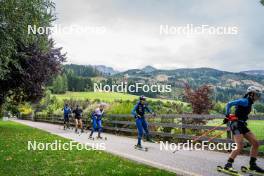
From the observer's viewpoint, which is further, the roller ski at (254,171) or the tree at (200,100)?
the tree at (200,100)

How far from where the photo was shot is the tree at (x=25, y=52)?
1775 centimetres

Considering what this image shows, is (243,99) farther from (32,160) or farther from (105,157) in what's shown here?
(32,160)

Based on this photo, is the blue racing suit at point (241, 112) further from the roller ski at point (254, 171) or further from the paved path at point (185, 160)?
the paved path at point (185, 160)

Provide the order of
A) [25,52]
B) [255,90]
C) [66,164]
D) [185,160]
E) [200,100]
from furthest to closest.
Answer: [25,52], [200,100], [185,160], [66,164], [255,90]

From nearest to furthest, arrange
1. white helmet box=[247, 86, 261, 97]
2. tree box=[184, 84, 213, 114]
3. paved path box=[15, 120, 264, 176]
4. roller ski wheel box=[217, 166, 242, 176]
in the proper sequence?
roller ski wheel box=[217, 166, 242, 176], white helmet box=[247, 86, 261, 97], paved path box=[15, 120, 264, 176], tree box=[184, 84, 213, 114]

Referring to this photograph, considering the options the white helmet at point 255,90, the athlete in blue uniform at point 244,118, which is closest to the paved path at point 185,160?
the athlete in blue uniform at point 244,118

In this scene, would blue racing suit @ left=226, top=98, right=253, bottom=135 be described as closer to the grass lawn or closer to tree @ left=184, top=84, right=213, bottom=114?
the grass lawn

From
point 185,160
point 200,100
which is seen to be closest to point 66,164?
point 185,160

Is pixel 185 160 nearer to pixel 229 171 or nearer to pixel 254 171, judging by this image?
pixel 229 171

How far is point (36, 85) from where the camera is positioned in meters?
32.9

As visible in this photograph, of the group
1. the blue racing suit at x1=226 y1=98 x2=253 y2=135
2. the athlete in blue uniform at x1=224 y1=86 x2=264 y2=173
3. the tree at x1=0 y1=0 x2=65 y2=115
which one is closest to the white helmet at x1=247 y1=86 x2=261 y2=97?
the athlete in blue uniform at x1=224 y1=86 x2=264 y2=173

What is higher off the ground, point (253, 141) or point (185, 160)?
point (253, 141)

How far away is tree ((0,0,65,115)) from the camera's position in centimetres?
1775

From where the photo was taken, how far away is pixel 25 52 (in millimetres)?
30156
